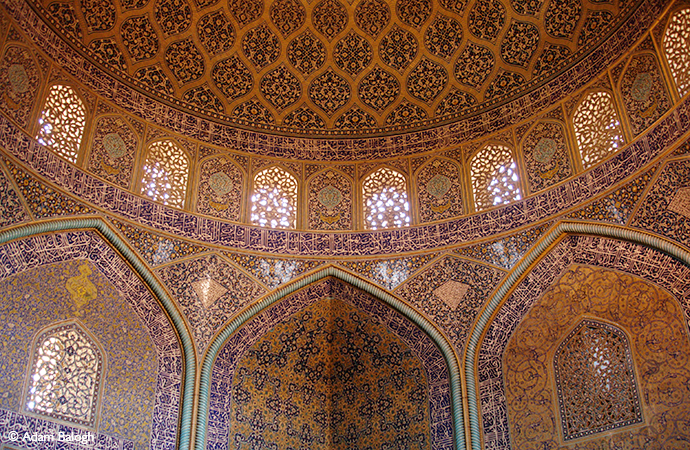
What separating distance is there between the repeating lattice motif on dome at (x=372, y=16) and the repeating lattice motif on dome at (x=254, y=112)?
5.93 ft

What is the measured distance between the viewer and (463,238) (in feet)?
33.7

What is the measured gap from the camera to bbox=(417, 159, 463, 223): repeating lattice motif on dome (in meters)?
10.6

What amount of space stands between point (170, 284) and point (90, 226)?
3.78ft

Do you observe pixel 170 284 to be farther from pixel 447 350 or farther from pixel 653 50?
pixel 653 50

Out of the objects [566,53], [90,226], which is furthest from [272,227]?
[566,53]

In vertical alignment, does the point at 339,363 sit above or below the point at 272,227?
below

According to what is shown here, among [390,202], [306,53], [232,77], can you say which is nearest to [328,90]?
[306,53]

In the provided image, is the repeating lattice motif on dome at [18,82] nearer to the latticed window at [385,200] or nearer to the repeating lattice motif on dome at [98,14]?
the repeating lattice motif on dome at [98,14]

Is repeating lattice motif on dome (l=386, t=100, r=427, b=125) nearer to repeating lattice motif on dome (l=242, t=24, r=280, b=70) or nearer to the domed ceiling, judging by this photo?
the domed ceiling

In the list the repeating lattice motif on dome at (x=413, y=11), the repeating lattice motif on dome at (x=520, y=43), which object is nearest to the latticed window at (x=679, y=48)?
the repeating lattice motif on dome at (x=520, y=43)

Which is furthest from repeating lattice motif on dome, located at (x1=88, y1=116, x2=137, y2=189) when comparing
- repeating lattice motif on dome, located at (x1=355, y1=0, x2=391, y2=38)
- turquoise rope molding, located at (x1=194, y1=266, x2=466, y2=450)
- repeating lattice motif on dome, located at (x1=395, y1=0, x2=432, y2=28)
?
repeating lattice motif on dome, located at (x1=395, y1=0, x2=432, y2=28)

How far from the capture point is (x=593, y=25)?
405 inches

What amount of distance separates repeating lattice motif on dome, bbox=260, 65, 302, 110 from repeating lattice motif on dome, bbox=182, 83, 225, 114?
0.68 m

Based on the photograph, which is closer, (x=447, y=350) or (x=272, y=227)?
(x=447, y=350)
